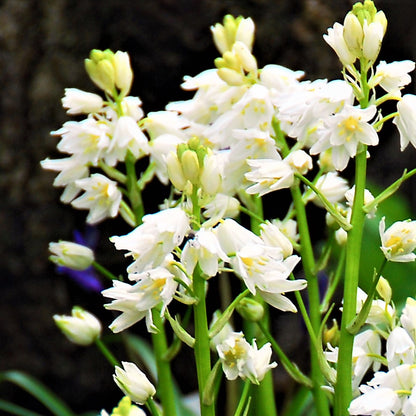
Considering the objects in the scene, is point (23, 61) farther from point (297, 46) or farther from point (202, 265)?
point (202, 265)

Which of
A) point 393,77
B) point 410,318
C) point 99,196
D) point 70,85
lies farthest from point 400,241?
point 70,85

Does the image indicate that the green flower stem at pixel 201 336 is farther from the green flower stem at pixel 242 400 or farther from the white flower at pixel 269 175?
the white flower at pixel 269 175

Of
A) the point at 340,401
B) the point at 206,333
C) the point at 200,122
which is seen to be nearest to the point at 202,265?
the point at 206,333

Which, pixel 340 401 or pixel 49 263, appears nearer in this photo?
pixel 340 401

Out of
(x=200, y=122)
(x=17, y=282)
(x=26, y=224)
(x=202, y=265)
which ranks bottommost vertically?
(x=17, y=282)

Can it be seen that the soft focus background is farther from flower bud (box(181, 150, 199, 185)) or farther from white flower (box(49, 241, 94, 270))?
flower bud (box(181, 150, 199, 185))

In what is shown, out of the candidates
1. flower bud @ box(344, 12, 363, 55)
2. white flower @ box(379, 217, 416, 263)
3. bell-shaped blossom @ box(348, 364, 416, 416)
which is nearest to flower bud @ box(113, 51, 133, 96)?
flower bud @ box(344, 12, 363, 55)
